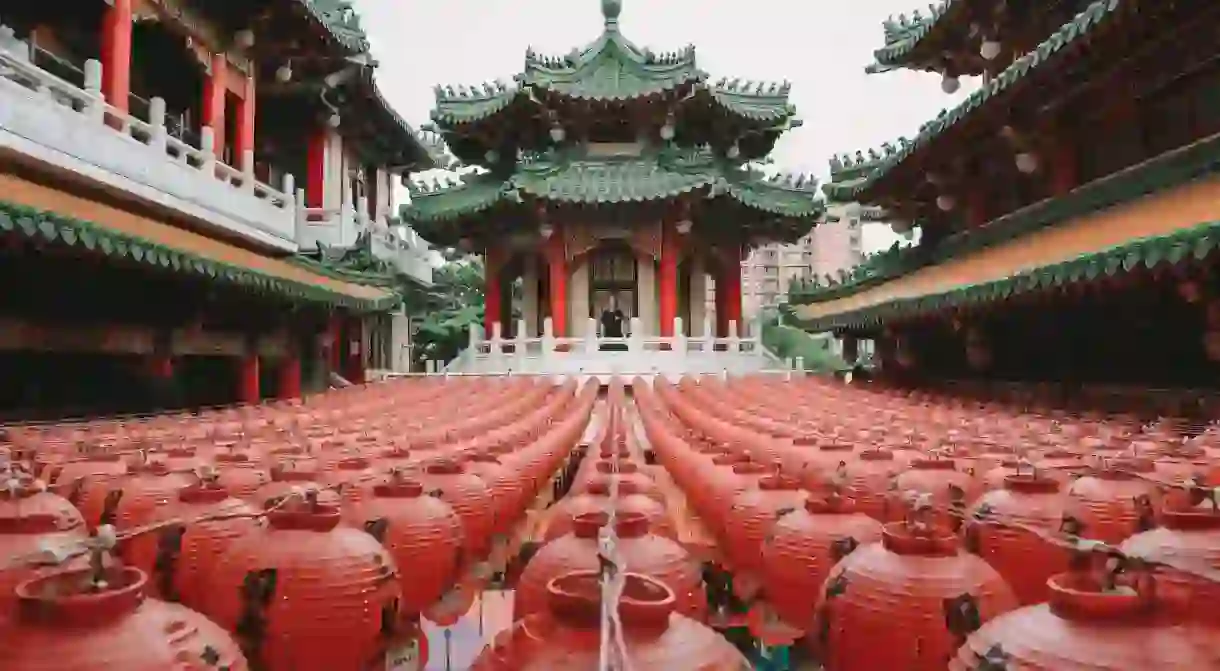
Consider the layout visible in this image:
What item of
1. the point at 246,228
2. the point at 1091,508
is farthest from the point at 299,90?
the point at 1091,508

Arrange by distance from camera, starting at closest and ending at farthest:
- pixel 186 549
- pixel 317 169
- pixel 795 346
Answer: pixel 186 549 < pixel 317 169 < pixel 795 346

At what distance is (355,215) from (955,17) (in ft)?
33.7

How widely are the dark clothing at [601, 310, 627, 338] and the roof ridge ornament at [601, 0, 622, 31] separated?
6.79 m

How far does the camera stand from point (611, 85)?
723 inches

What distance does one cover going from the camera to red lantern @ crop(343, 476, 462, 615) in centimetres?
304

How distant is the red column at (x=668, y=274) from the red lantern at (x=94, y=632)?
52.3 ft

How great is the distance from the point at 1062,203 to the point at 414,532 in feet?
28.8

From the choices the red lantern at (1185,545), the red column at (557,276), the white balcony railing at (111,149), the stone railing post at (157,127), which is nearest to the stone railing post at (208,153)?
the white balcony railing at (111,149)

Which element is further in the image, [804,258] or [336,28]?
[804,258]

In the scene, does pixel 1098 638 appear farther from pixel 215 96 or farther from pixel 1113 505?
pixel 215 96

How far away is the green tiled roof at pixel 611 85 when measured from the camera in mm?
17797

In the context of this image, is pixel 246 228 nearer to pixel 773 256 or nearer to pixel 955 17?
pixel 955 17

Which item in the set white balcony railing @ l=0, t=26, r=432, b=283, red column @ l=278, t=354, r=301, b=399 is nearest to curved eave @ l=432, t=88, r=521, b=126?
white balcony railing @ l=0, t=26, r=432, b=283

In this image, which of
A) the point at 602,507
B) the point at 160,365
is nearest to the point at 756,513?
the point at 602,507
